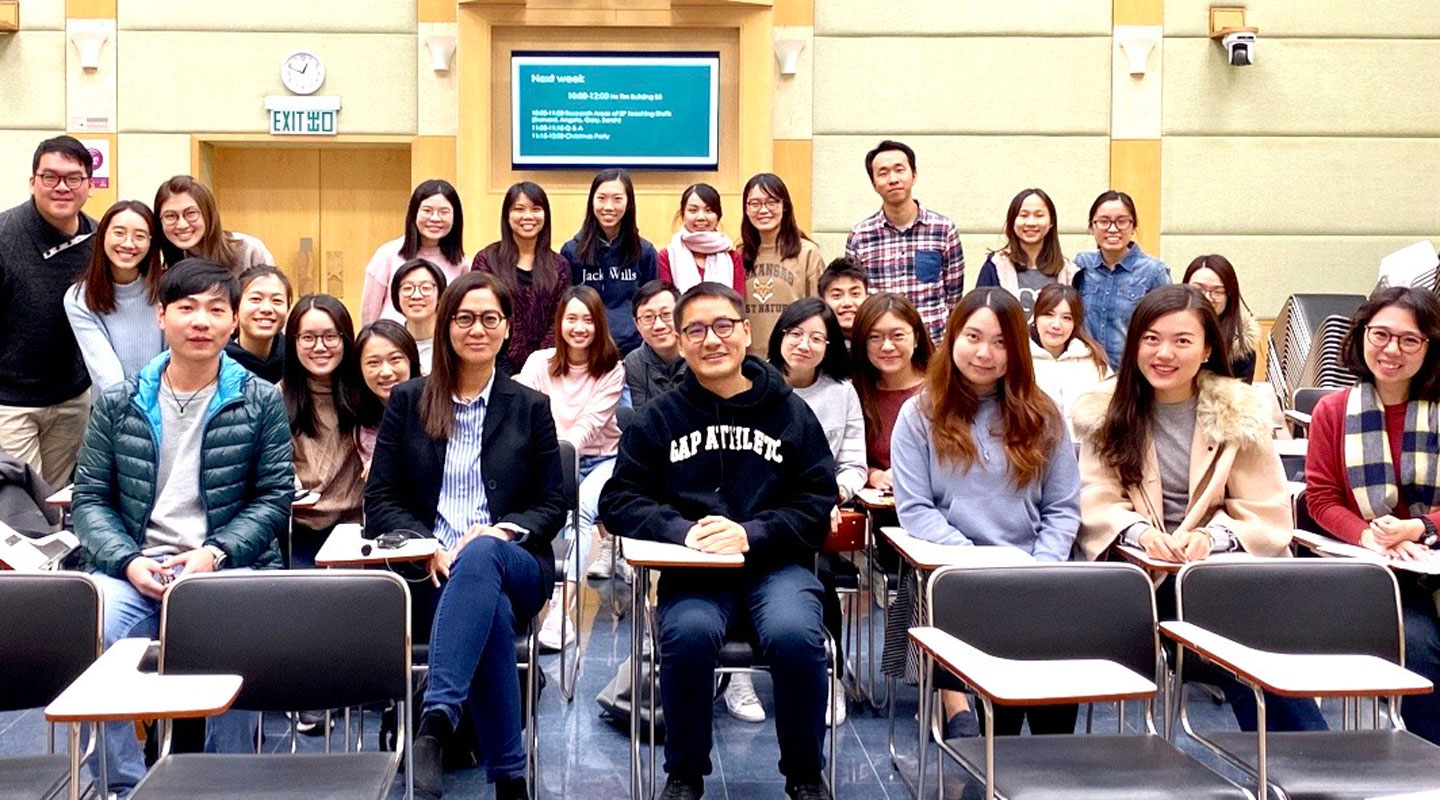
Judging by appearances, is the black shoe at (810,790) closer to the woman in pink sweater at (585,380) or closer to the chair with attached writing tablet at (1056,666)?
the chair with attached writing tablet at (1056,666)

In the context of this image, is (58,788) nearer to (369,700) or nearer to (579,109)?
(369,700)

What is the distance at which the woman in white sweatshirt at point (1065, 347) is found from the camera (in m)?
4.45

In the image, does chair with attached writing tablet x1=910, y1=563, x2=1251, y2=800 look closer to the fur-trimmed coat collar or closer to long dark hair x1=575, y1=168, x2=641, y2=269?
the fur-trimmed coat collar

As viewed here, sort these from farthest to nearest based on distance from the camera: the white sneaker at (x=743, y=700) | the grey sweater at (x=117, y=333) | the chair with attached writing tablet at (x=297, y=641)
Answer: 1. the grey sweater at (x=117, y=333)
2. the white sneaker at (x=743, y=700)
3. the chair with attached writing tablet at (x=297, y=641)

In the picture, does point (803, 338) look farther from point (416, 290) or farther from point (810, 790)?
point (810, 790)

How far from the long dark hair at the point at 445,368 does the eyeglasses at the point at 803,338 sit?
0.96 meters

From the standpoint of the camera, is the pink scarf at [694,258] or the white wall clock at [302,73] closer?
the pink scarf at [694,258]

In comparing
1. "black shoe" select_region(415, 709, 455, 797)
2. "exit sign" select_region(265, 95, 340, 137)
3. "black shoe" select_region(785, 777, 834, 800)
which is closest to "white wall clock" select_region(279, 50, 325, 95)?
"exit sign" select_region(265, 95, 340, 137)

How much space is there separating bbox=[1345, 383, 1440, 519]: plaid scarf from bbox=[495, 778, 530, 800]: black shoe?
2.15 m

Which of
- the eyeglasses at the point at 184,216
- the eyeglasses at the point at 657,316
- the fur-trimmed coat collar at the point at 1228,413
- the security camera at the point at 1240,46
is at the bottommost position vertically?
the fur-trimmed coat collar at the point at 1228,413

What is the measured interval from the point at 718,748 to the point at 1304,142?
212 inches

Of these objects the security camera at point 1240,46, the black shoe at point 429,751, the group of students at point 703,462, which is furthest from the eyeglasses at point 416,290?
the security camera at point 1240,46

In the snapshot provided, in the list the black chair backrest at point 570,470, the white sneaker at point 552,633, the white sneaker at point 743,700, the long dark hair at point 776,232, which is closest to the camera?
the white sneaker at point 743,700

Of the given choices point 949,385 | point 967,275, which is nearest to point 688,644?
point 949,385
